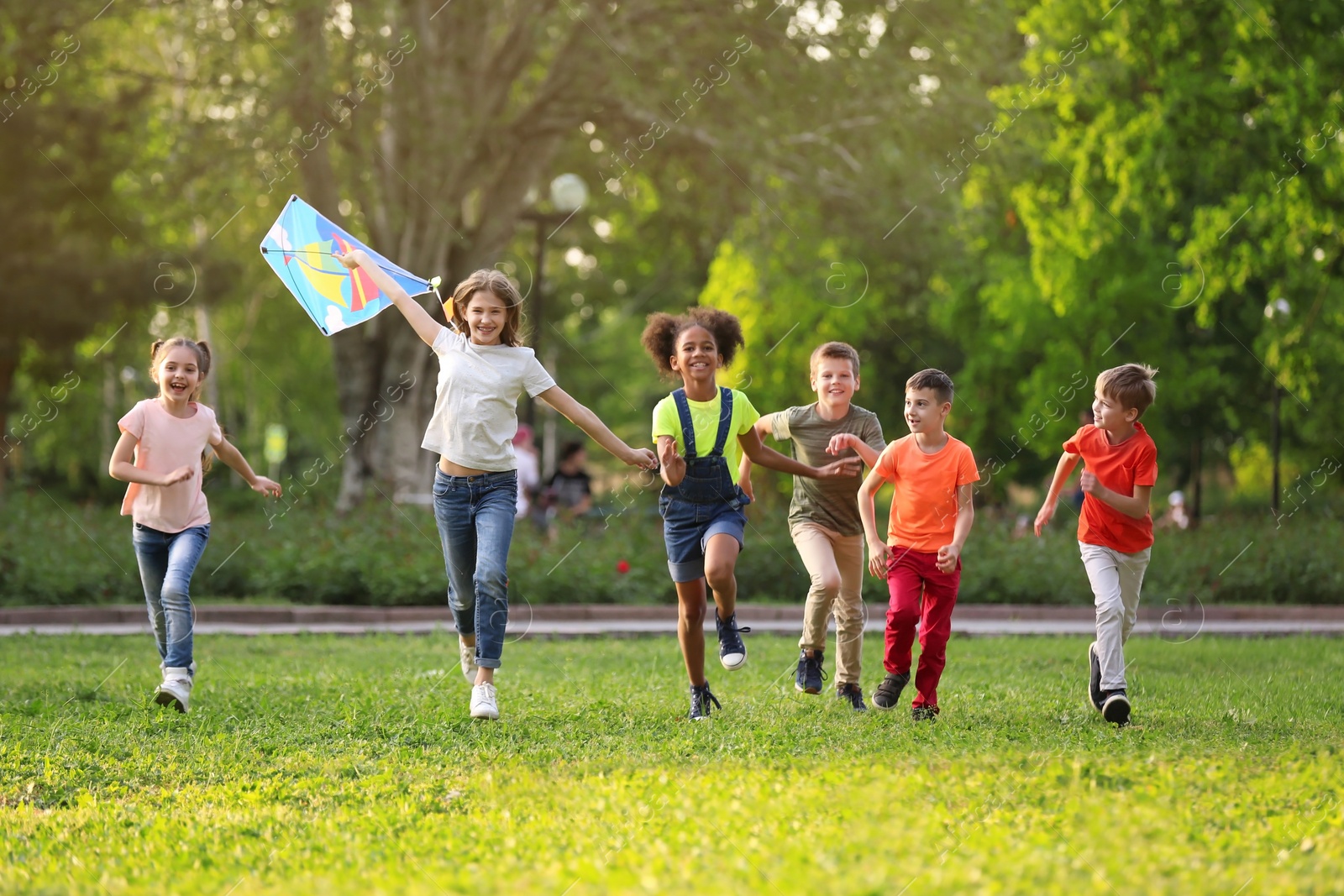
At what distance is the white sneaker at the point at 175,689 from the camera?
7.46m

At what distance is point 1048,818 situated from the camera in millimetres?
4438

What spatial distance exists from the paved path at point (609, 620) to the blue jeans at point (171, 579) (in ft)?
16.4

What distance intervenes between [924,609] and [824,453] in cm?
101

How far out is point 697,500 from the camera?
7.05m

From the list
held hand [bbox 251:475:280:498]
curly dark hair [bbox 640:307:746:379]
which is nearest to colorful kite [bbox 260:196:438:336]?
held hand [bbox 251:475:280:498]

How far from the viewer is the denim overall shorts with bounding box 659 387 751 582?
7020mm

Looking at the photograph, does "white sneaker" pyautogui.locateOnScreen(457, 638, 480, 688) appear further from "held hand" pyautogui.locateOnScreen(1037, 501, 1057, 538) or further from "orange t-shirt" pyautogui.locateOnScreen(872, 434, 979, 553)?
"held hand" pyautogui.locateOnScreen(1037, 501, 1057, 538)

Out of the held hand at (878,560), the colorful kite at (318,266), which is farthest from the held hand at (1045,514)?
the colorful kite at (318,266)

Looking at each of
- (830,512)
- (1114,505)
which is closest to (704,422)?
(830,512)

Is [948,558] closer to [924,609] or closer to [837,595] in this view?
[924,609]

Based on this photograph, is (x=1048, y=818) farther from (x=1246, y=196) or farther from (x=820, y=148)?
(x=820, y=148)

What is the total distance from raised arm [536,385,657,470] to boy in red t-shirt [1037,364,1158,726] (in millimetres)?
1918

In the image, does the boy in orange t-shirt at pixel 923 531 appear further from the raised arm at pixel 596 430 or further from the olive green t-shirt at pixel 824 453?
the raised arm at pixel 596 430

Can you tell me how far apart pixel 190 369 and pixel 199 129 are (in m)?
13.8
